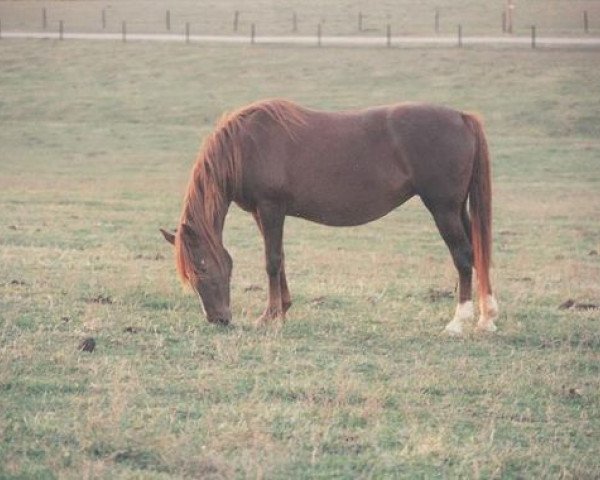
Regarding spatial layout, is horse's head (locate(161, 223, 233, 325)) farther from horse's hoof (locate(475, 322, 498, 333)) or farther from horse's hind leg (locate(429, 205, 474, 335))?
horse's hoof (locate(475, 322, 498, 333))

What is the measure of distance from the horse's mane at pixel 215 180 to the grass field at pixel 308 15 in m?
49.2

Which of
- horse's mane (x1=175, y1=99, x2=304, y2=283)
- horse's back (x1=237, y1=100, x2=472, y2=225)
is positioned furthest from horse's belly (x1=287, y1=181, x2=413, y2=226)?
horse's mane (x1=175, y1=99, x2=304, y2=283)

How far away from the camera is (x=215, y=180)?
9703 mm

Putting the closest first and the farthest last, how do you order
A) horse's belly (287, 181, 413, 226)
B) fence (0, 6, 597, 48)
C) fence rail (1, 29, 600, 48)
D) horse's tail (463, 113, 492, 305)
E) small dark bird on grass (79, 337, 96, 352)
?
small dark bird on grass (79, 337, 96, 352) < horse's tail (463, 113, 492, 305) < horse's belly (287, 181, 413, 226) < fence rail (1, 29, 600, 48) < fence (0, 6, 597, 48)

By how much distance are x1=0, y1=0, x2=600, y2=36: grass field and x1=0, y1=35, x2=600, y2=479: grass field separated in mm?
35995

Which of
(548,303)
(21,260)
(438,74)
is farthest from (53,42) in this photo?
(548,303)

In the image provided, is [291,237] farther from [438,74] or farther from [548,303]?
[438,74]

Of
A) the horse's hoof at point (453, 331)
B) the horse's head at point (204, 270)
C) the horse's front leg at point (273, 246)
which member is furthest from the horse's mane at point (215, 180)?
the horse's hoof at point (453, 331)

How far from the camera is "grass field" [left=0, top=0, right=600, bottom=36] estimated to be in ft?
198

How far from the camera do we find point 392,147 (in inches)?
397

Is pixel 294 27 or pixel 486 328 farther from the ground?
pixel 294 27

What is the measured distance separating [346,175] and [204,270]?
1628mm

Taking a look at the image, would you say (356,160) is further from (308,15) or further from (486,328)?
(308,15)

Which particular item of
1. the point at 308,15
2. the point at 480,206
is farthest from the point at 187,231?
the point at 308,15
